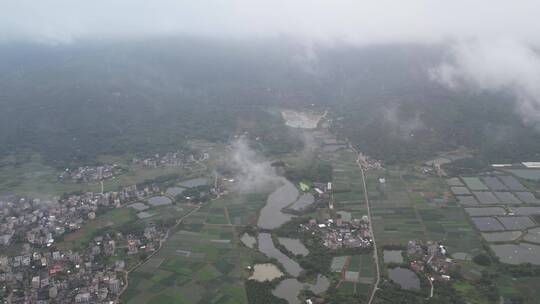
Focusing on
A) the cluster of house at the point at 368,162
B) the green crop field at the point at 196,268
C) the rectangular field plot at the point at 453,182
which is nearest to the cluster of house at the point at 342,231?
the green crop field at the point at 196,268

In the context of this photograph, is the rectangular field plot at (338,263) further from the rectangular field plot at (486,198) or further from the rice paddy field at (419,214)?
the rectangular field plot at (486,198)

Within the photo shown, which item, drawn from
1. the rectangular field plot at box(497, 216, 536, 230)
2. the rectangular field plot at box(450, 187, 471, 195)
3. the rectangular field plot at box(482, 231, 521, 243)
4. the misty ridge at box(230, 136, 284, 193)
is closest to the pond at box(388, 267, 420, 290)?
the rectangular field plot at box(482, 231, 521, 243)

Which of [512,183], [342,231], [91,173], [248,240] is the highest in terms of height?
[512,183]

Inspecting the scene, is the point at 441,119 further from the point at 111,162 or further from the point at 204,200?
the point at 111,162

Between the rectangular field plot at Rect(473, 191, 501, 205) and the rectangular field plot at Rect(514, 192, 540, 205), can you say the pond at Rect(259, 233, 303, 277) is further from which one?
the rectangular field plot at Rect(514, 192, 540, 205)

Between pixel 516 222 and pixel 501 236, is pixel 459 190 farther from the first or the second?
pixel 501 236

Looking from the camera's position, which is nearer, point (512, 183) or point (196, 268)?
point (196, 268)

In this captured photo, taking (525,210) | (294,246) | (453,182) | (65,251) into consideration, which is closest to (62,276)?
(65,251)
